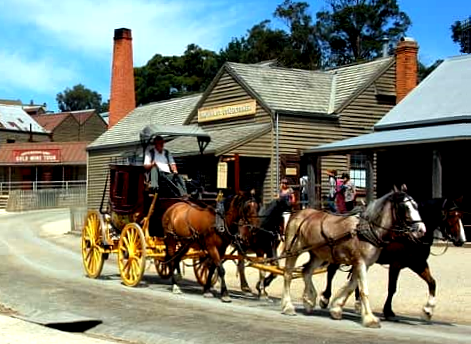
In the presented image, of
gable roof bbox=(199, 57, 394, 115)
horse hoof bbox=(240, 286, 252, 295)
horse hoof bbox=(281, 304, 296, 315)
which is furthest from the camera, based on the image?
gable roof bbox=(199, 57, 394, 115)

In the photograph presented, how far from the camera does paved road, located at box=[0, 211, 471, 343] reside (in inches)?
380

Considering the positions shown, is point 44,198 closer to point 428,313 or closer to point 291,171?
point 291,171

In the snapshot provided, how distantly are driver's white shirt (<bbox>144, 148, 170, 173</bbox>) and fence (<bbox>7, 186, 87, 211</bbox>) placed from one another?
33.7 metres

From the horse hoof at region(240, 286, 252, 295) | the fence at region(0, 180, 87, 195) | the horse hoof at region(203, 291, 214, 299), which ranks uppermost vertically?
the fence at region(0, 180, 87, 195)

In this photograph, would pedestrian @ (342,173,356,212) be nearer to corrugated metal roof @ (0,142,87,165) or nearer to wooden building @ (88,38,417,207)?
wooden building @ (88,38,417,207)

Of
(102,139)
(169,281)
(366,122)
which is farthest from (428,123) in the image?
(102,139)

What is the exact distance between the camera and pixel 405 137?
22219 mm

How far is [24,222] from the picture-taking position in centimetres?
3825

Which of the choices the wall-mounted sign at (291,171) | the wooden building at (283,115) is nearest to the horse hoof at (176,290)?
the wooden building at (283,115)

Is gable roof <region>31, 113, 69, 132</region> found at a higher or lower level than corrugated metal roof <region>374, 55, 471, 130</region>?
higher

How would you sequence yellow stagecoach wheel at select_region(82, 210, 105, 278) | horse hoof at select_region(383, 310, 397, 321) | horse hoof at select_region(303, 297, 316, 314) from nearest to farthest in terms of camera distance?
horse hoof at select_region(383, 310, 397, 321) < horse hoof at select_region(303, 297, 316, 314) < yellow stagecoach wheel at select_region(82, 210, 105, 278)

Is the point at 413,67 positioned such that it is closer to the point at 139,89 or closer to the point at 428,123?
the point at 428,123

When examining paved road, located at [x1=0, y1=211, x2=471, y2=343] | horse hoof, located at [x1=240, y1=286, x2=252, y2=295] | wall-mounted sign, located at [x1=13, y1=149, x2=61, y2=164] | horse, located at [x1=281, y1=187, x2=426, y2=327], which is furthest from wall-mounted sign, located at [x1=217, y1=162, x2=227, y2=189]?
wall-mounted sign, located at [x1=13, y1=149, x2=61, y2=164]

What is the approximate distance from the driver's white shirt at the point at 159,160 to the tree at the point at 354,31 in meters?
57.0
